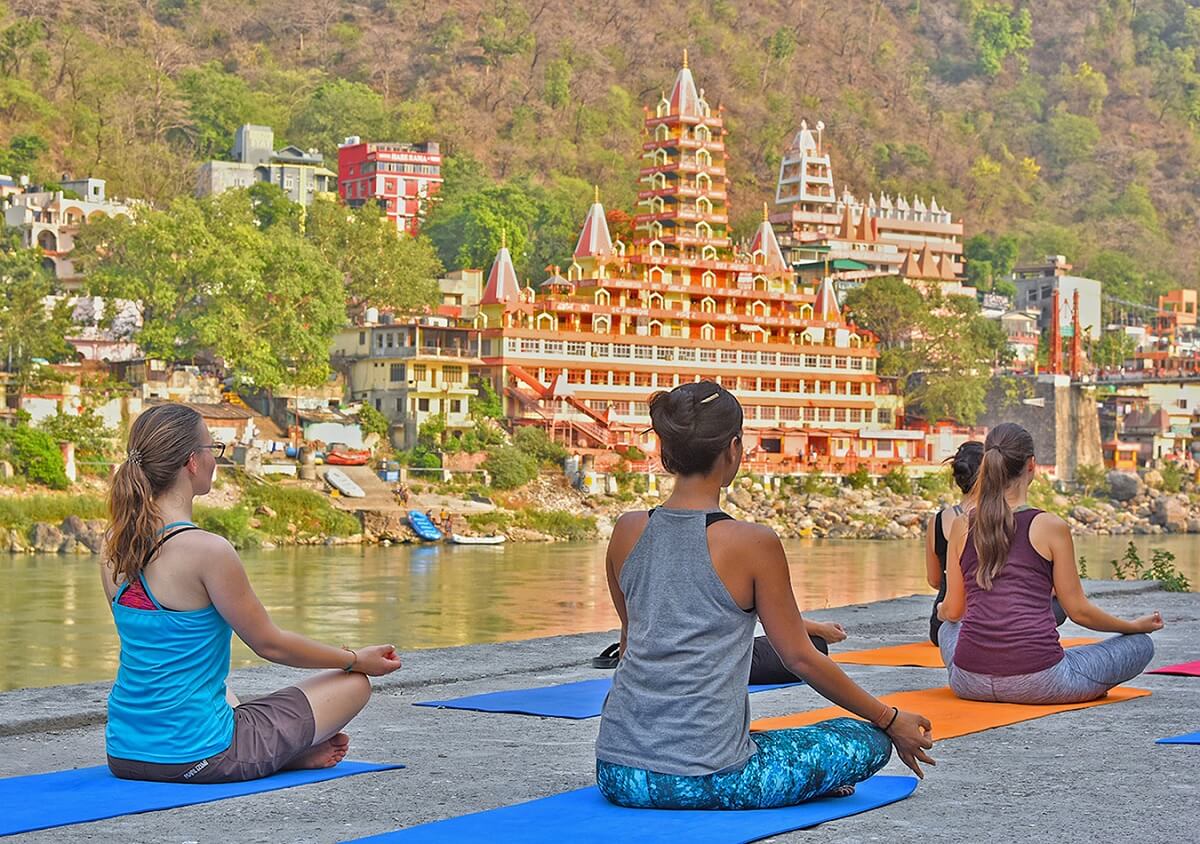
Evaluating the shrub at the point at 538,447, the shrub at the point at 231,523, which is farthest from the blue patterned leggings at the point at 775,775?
the shrub at the point at 538,447

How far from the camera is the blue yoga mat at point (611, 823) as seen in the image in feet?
13.1

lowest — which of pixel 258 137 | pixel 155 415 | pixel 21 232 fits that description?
pixel 155 415

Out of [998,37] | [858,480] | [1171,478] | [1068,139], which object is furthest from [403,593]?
[998,37]

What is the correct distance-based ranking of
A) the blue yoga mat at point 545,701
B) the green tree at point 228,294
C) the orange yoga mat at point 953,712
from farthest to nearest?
the green tree at point 228,294 → the blue yoga mat at point 545,701 → the orange yoga mat at point 953,712

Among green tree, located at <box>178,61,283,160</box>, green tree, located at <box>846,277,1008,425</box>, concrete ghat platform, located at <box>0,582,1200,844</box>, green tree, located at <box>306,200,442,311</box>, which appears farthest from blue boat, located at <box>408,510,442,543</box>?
green tree, located at <box>178,61,283,160</box>

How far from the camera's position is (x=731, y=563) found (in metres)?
4.04

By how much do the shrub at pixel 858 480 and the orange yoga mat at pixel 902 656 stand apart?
41427 millimetres

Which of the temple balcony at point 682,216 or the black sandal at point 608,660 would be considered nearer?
the black sandal at point 608,660

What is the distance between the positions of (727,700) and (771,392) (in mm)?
51529

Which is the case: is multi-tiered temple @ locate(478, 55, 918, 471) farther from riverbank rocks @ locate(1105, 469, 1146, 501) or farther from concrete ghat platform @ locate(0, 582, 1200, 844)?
concrete ghat platform @ locate(0, 582, 1200, 844)

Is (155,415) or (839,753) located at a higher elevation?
(155,415)

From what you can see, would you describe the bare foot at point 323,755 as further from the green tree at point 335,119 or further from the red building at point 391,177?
the green tree at point 335,119

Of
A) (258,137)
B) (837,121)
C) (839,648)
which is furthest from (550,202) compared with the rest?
(839,648)

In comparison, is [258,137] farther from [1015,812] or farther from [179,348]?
[1015,812]
